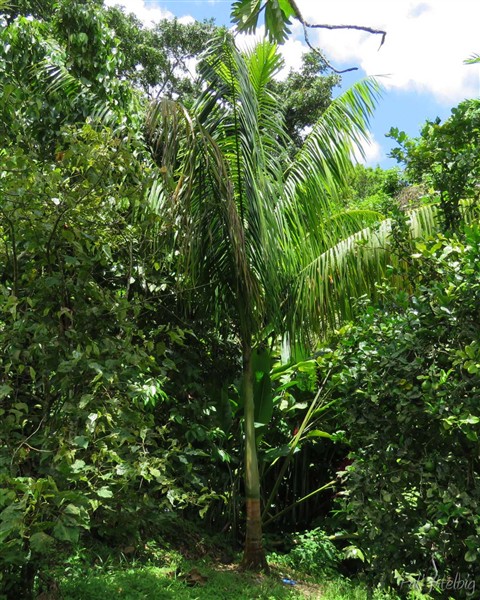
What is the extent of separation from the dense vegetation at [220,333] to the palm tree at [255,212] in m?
0.02

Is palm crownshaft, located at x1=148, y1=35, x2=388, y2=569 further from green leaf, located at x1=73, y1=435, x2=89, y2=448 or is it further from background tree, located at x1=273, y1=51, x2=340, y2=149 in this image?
background tree, located at x1=273, y1=51, x2=340, y2=149

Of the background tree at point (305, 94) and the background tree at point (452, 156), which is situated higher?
the background tree at point (305, 94)

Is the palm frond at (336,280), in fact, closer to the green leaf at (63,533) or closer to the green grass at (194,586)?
the green grass at (194,586)

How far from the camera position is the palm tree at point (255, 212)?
4.95 meters

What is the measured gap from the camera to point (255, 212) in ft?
17.5

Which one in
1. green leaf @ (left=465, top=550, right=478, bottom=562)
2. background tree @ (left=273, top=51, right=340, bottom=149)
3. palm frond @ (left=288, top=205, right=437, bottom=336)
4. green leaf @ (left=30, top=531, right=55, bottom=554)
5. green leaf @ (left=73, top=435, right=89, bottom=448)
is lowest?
green leaf @ (left=465, top=550, right=478, bottom=562)

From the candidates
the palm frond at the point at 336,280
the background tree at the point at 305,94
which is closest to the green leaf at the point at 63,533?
the palm frond at the point at 336,280

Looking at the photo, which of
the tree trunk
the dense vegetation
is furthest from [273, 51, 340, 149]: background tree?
the tree trunk

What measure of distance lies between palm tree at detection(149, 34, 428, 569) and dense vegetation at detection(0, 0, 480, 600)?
23mm

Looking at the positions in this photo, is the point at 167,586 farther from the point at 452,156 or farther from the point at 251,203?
the point at 452,156

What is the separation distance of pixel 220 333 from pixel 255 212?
141 cm

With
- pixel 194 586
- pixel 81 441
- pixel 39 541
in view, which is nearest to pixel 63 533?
pixel 39 541

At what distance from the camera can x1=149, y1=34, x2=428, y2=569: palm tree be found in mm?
4949

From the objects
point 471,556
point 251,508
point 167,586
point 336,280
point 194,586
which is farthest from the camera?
point 336,280
